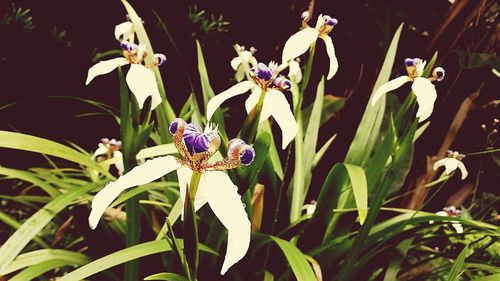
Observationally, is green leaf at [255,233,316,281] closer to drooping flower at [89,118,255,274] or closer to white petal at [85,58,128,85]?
drooping flower at [89,118,255,274]

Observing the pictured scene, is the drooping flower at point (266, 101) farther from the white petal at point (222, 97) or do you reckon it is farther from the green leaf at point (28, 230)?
the green leaf at point (28, 230)

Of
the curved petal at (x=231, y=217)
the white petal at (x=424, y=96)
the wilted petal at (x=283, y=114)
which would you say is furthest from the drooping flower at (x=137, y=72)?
the white petal at (x=424, y=96)

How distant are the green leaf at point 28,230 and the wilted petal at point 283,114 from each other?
0.47 meters

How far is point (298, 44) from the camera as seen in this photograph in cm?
107

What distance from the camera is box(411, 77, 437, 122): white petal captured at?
0.95m

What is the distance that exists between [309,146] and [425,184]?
35cm

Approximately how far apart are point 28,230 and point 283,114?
526mm

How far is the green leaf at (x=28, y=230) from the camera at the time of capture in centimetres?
94

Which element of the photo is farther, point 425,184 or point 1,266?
point 425,184

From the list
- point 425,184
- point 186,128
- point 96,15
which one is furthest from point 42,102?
point 186,128

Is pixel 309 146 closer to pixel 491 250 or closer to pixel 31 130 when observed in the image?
pixel 491 250

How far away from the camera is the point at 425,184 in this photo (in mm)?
1521

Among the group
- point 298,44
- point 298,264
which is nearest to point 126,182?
point 298,264

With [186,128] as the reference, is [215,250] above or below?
below
